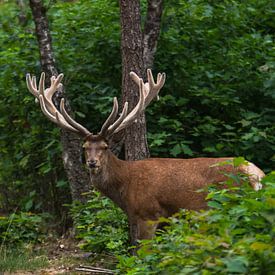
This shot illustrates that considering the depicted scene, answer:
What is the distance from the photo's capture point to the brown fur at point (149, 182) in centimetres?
817

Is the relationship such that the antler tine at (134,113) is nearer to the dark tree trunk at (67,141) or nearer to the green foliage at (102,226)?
the green foliage at (102,226)

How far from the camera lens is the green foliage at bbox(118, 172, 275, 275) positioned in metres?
4.68

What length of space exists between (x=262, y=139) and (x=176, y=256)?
201 inches

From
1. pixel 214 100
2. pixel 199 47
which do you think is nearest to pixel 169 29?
pixel 199 47

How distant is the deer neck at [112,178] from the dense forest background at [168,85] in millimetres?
1576

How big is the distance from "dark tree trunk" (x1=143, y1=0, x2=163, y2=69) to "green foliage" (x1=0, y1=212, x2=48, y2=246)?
2.62m

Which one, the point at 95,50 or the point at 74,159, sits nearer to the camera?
the point at 74,159

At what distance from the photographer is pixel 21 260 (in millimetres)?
8977

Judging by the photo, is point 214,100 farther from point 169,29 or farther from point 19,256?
point 19,256

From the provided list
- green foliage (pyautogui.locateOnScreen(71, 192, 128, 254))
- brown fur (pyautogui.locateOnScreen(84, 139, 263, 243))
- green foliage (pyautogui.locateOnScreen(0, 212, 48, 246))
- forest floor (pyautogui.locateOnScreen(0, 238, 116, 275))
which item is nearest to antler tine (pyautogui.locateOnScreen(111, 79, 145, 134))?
brown fur (pyautogui.locateOnScreen(84, 139, 263, 243))

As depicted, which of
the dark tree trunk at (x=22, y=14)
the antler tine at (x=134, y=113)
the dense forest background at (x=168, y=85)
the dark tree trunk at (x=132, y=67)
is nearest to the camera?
the antler tine at (x=134, y=113)

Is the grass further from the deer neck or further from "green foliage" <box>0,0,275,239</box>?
"green foliage" <box>0,0,275,239</box>

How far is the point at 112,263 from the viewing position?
8602 mm

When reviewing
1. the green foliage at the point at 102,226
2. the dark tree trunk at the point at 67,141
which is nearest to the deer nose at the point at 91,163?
the green foliage at the point at 102,226
